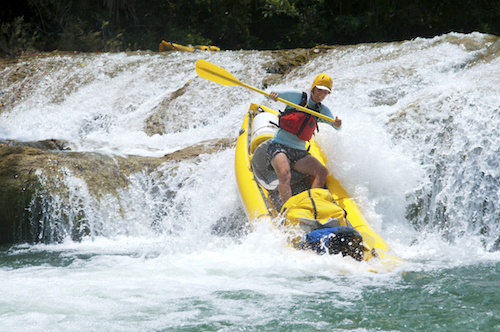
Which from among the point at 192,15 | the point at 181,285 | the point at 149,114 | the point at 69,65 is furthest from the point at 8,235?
the point at 192,15

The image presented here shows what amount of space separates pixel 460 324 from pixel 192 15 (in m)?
13.7

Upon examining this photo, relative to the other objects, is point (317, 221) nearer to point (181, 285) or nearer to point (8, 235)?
point (181, 285)

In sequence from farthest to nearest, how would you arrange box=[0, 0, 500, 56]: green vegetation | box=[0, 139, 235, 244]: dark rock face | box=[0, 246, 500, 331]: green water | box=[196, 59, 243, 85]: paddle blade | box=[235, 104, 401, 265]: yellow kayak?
box=[0, 0, 500, 56]: green vegetation
box=[196, 59, 243, 85]: paddle blade
box=[0, 139, 235, 244]: dark rock face
box=[235, 104, 401, 265]: yellow kayak
box=[0, 246, 500, 331]: green water

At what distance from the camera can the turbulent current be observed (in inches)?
91.0

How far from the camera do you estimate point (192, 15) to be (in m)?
14.4

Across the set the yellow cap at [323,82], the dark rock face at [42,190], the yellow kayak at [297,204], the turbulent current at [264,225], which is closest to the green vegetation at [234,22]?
the turbulent current at [264,225]

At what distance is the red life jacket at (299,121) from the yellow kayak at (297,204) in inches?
20.9

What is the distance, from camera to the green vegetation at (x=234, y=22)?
40.1ft

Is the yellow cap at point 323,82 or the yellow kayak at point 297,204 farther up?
the yellow cap at point 323,82

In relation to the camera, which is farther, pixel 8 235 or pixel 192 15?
pixel 192 15

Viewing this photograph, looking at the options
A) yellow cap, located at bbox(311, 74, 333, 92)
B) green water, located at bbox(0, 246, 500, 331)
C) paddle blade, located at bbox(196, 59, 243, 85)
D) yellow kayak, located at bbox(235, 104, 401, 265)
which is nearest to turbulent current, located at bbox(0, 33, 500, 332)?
green water, located at bbox(0, 246, 500, 331)

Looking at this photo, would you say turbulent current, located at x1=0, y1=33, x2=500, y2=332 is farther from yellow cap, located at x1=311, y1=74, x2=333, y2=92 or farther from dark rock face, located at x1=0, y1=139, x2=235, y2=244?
yellow cap, located at x1=311, y1=74, x2=333, y2=92

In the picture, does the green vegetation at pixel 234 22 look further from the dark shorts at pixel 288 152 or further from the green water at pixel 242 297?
the green water at pixel 242 297

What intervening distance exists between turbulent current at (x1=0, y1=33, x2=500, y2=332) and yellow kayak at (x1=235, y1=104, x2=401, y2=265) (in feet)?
0.46
